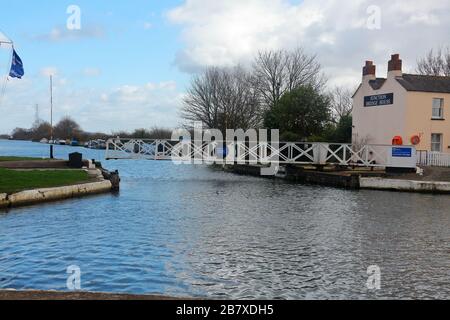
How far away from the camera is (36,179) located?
22375 millimetres

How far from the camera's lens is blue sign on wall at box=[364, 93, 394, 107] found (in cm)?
3592

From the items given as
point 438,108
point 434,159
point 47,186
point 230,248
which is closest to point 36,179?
point 47,186

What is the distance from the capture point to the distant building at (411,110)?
3409 centimetres

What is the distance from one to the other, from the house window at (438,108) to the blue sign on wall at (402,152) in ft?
18.6

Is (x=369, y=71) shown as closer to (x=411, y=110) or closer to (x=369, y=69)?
(x=369, y=69)

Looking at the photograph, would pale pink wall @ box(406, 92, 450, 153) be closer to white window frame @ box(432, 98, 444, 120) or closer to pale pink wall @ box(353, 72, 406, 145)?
white window frame @ box(432, 98, 444, 120)

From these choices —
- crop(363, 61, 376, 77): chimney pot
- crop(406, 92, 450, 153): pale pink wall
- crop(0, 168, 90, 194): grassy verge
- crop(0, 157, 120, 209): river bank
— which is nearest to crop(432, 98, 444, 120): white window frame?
crop(406, 92, 450, 153): pale pink wall

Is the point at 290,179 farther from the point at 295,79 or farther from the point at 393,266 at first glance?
the point at 393,266

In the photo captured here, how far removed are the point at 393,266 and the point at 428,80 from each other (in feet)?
94.2

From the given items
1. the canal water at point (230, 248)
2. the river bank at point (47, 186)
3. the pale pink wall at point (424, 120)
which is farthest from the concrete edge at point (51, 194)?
the pale pink wall at point (424, 120)

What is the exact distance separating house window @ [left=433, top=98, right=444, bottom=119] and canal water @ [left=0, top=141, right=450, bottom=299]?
16.0 meters

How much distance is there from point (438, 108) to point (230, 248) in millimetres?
27597

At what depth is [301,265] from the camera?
1055cm

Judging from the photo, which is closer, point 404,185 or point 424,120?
point 404,185
